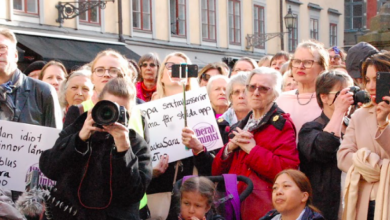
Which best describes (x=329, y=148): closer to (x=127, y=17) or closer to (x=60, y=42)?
(x=60, y=42)

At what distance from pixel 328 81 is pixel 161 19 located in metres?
19.0

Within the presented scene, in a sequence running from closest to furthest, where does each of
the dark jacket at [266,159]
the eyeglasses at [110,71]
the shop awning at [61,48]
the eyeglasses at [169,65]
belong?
the dark jacket at [266,159] < the eyeglasses at [110,71] < the eyeglasses at [169,65] < the shop awning at [61,48]

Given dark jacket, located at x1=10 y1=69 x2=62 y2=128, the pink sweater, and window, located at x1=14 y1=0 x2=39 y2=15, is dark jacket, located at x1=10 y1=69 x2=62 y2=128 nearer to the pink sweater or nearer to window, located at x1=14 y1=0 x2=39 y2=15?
the pink sweater

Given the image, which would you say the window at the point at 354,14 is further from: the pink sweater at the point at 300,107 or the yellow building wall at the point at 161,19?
the pink sweater at the point at 300,107

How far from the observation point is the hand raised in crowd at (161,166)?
21.4 ft

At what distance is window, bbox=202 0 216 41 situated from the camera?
2742cm

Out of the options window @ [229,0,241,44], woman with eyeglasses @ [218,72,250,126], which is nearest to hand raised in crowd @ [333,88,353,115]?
woman with eyeglasses @ [218,72,250,126]

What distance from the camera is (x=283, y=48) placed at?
32.0 m

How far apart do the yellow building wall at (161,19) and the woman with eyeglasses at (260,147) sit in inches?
734

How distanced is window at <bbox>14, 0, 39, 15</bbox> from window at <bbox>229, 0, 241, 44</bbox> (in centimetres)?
1077

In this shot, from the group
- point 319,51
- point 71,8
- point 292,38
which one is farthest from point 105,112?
point 292,38

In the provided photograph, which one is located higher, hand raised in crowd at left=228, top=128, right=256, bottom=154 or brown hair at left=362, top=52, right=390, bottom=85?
brown hair at left=362, top=52, right=390, bottom=85

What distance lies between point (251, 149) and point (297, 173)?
49 centimetres

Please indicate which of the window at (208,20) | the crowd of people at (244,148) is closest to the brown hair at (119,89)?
the crowd of people at (244,148)
